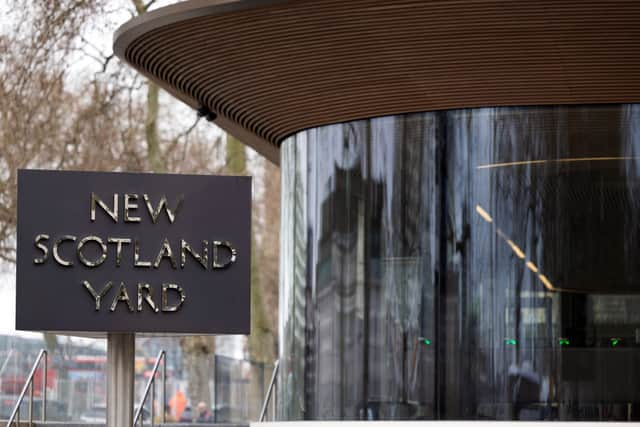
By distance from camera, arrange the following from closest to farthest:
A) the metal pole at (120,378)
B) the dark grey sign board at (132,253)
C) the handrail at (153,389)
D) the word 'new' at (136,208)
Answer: the dark grey sign board at (132,253) < the word 'new' at (136,208) < the metal pole at (120,378) < the handrail at (153,389)

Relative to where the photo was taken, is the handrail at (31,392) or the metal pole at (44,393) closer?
the handrail at (31,392)

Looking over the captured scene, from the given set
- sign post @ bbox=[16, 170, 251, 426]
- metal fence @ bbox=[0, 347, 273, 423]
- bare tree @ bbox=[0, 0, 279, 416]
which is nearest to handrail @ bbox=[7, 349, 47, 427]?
metal fence @ bbox=[0, 347, 273, 423]

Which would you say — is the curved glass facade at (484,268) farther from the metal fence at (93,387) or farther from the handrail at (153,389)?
the metal fence at (93,387)

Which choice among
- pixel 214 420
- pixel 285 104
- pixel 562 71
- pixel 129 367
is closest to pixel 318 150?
pixel 285 104

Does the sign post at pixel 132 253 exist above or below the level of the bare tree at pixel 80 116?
below

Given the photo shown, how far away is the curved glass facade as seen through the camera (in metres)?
13.1

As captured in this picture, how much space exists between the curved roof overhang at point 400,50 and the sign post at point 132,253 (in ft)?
10.7

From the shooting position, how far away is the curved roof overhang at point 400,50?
1265 centimetres

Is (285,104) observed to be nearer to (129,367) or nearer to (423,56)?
(423,56)

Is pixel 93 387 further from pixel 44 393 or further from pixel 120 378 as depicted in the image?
pixel 120 378

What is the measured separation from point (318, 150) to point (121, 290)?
5.02 metres

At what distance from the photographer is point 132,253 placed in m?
10.1

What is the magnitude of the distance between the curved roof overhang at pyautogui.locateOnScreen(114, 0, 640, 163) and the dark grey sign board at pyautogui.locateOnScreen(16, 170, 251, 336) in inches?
128

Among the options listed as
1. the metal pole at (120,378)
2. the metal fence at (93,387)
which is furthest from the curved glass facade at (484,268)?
the metal fence at (93,387)
